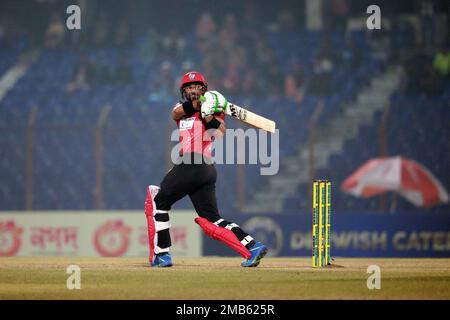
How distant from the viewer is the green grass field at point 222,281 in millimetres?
10945

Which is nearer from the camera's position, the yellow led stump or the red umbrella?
the yellow led stump

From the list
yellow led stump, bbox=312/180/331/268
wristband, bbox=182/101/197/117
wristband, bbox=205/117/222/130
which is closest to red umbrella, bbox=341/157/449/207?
yellow led stump, bbox=312/180/331/268

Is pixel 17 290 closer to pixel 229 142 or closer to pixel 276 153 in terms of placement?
pixel 229 142

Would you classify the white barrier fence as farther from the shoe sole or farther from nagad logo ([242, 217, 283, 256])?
the shoe sole

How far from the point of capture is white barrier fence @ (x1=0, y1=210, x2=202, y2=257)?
75.7 feet

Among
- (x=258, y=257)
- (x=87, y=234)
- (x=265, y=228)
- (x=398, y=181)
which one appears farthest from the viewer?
(x=398, y=181)

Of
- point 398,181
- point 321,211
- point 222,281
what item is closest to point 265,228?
point 398,181

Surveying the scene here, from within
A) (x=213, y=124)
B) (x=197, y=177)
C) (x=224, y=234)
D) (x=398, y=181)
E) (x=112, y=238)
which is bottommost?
(x=112, y=238)

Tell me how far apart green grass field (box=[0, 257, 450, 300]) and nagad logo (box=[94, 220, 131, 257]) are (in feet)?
27.3

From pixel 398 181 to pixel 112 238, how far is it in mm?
6612

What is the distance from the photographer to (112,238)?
23297 millimetres

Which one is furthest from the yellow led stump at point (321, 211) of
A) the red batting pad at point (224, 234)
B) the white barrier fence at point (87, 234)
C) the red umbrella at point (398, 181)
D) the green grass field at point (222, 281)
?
the red umbrella at point (398, 181)

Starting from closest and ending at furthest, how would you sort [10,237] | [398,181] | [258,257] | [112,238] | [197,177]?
[197,177]
[258,257]
[112,238]
[10,237]
[398,181]

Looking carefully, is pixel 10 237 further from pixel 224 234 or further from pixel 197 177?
pixel 224 234
